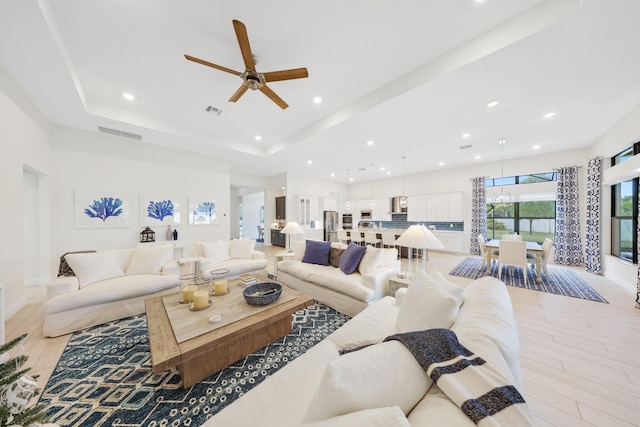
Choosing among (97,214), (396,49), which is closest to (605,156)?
(396,49)

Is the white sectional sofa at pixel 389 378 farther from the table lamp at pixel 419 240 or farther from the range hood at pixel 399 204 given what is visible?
the range hood at pixel 399 204

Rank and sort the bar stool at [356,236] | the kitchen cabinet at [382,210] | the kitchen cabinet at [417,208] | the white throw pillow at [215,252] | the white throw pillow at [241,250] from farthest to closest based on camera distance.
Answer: the kitchen cabinet at [382,210], the kitchen cabinet at [417,208], the bar stool at [356,236], the white throw pillow at [241,250], the white throw pillow at [215,252]

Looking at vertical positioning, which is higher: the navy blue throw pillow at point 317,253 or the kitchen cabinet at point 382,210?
the kitchen cabinet at point 382,210

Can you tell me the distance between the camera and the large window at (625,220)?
12.6ft

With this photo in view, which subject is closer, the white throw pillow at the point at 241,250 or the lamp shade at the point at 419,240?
the lamp shade at the point at 419,240

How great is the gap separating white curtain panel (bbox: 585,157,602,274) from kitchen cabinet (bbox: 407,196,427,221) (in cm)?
375

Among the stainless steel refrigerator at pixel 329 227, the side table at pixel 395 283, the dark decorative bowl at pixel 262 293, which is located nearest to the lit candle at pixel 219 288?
the dark decorative bowl at pixel 262 293

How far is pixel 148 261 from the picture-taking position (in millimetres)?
3168

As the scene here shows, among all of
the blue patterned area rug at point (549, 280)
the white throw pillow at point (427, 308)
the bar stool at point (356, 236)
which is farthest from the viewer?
the bar stool at point (356, 236)

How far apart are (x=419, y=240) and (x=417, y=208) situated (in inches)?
239

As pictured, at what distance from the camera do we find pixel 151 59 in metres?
2.64

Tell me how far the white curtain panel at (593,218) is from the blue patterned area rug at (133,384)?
21.7 feet

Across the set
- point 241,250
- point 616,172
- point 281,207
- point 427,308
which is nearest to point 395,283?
point 427,308

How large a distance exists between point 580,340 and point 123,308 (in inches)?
208
